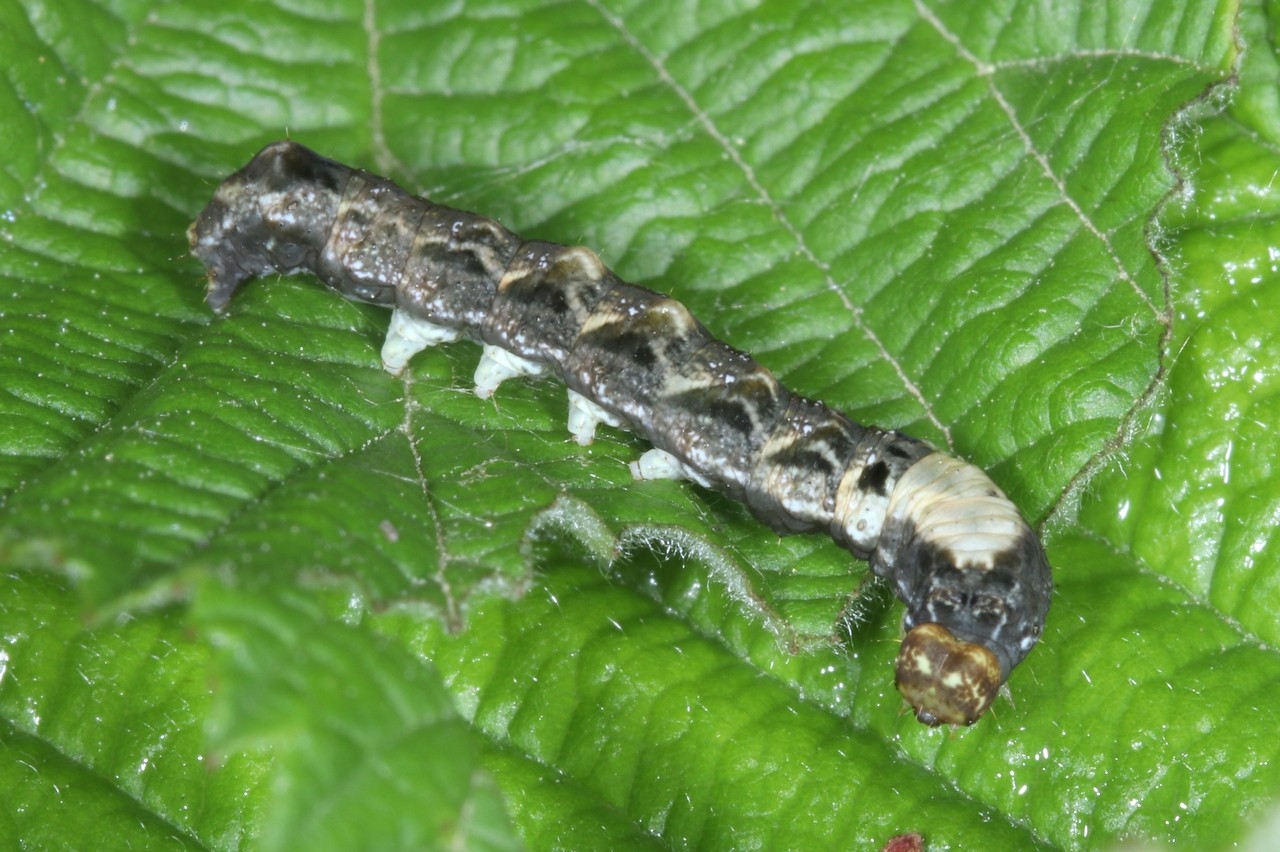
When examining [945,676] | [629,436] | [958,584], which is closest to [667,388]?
[629,436]

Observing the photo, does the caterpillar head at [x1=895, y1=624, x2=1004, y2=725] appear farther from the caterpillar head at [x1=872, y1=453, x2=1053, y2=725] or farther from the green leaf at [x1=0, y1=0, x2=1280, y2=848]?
the green leaf at [x1=0, y1=0, x2=1280, y2=848]

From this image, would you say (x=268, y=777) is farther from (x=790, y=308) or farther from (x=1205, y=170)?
(x=1205, y=170)

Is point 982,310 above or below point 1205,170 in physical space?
→ below

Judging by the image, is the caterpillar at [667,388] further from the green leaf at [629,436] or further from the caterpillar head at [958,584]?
the green leaf at [629,436]

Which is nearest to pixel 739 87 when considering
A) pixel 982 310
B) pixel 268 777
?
pixel 982 310

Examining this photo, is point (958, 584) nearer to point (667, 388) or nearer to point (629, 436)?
point (667, 388)
